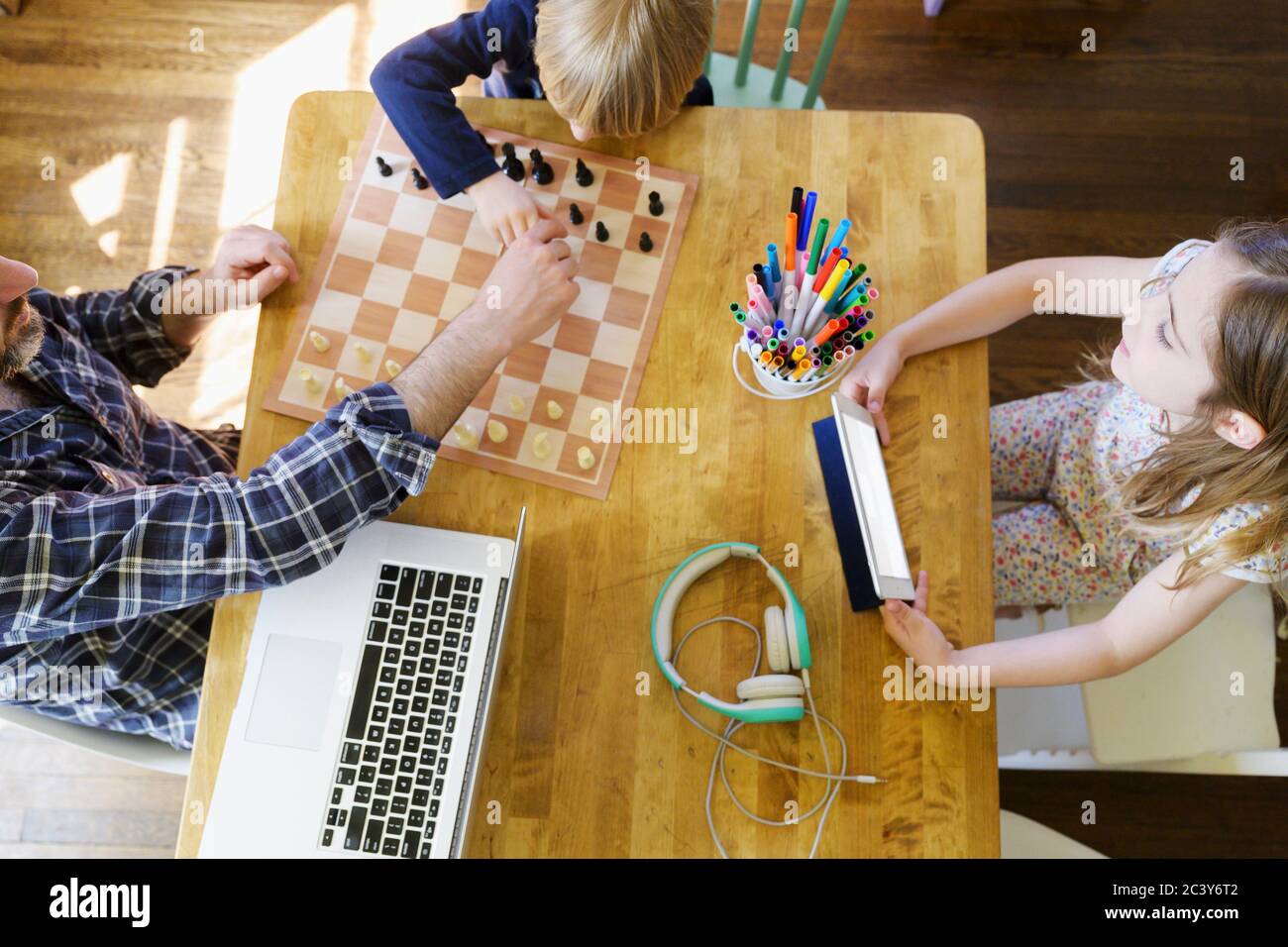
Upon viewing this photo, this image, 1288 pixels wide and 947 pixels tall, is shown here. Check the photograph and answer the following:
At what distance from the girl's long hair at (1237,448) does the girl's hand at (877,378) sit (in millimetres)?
380

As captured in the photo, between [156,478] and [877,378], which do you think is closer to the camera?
[877,378]

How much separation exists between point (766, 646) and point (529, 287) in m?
0.59

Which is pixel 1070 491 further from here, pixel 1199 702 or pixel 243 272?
pixel 243 272

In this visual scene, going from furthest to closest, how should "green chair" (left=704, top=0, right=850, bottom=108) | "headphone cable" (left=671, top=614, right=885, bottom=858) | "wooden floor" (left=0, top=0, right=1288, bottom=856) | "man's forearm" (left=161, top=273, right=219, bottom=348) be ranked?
"wooden floor" (left=0, top=0, right=1288, bottom=856)
"green chair" (left=704, top=0, right=850, bottom=108)
"man's forearm" (left=161, top=273, right=219, bottom=348)
"headphone cable" (left=671, top=614, right=885, bottom=858)

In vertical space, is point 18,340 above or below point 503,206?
below

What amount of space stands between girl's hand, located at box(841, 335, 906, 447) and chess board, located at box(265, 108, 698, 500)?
0.98 feet

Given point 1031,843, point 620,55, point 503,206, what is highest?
point 620,55

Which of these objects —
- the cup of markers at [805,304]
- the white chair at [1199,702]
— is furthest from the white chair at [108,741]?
the white chair at [1199,702]

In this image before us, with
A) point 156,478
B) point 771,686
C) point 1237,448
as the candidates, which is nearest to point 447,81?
point 156,478

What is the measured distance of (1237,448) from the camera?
1.16 metres

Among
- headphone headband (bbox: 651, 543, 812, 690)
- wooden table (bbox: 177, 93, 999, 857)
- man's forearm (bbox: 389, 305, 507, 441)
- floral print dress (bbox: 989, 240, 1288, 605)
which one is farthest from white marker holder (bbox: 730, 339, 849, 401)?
floral print dress (bbox: 989, 240, 1288, 605)

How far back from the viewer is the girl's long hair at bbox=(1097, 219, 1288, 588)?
1067 millimetres

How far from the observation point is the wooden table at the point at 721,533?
118 cm

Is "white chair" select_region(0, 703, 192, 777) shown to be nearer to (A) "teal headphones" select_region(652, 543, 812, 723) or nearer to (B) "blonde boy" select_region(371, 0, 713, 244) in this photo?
(A) "teal headphones" select_region(652, 543, 812, 723)
